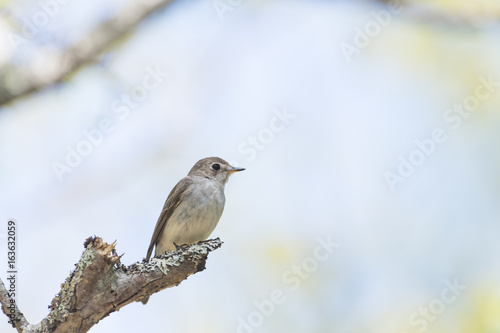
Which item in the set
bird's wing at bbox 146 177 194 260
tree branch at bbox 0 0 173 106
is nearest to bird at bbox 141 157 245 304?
bird's wing at bbox 146 177 194 260

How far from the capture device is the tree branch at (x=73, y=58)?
4801 mm

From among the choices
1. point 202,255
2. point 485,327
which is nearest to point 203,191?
point 202,255

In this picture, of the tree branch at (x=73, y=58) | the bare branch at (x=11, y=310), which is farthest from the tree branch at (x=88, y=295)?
the tree branch at (x=73, y=58)

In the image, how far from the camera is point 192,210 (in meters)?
6.70

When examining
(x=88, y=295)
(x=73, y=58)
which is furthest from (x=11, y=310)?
(x=73, y=58)

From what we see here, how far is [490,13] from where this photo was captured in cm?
646

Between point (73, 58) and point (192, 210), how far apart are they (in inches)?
89.2

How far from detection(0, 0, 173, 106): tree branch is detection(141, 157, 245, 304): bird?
83.7 inches

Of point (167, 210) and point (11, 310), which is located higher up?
point (167, 210)

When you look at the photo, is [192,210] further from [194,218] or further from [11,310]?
[11,310]

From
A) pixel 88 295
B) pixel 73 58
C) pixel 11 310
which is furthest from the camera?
pixel 73 58

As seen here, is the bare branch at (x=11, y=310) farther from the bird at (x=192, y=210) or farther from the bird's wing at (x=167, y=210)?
the bird's wing at (x=167, y=210)

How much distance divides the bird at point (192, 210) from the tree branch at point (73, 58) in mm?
2126

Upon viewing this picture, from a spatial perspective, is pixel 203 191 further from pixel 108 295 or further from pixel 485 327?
pixel 485 327
